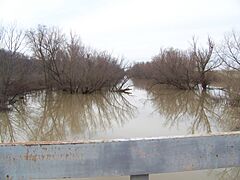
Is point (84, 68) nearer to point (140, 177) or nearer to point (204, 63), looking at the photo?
point (204, 63)

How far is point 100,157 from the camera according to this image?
2240 mm

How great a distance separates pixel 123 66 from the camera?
3825 cm

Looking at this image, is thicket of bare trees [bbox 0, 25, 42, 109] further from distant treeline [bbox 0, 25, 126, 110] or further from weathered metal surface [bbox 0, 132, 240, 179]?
weathered metal surface [bbox 0, 132, 240, 179]

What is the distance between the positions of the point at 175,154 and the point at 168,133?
927 centimetres

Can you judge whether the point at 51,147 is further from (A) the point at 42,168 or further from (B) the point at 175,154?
(B) the point at 175,154

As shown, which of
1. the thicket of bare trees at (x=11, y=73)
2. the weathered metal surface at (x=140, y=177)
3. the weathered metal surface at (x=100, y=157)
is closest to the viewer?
the weathered metal surface at (x=100, y=157)

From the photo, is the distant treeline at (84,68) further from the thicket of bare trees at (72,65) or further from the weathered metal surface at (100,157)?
Result: the weathered metal surface at (100,157)

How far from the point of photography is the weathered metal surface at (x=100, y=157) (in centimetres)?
221

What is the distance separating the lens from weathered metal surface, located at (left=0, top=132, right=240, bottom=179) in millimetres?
2213

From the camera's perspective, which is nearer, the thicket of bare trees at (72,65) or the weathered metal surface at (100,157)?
the weathered metal surface at (100,157)

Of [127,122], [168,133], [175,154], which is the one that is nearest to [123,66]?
[127,122]

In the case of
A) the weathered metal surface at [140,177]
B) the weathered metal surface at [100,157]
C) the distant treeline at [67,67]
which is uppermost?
the distant treeline at [67,67]

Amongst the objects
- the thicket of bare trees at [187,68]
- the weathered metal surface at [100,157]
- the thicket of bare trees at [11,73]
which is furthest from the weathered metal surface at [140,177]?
the thicket of bare trees at [187,68]

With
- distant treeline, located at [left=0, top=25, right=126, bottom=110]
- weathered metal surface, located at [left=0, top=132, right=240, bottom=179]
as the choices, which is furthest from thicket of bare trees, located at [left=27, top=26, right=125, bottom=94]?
weathered metal surface, located at [left=0, top=132, right=240, bottom=179]
